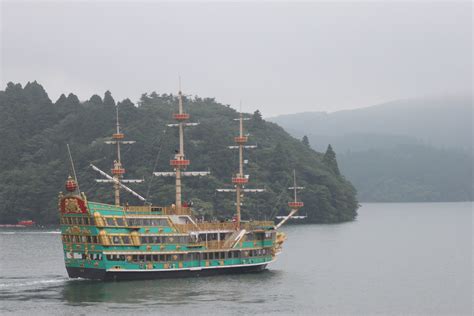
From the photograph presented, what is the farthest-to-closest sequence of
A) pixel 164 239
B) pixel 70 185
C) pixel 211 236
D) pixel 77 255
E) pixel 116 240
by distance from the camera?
pixel 211 236 → pixel 164 239 → pixel 77 255 → pixel 116 240 → pixel 70 185

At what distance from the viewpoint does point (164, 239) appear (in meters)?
71.9

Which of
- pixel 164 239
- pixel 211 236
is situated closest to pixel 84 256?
pixel 164 239

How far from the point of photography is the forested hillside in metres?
140

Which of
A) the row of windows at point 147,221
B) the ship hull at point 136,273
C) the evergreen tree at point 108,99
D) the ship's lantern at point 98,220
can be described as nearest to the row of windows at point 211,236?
the ship hull at point 136,273

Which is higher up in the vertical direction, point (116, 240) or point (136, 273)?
point (116, 240)

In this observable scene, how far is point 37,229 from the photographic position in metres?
133

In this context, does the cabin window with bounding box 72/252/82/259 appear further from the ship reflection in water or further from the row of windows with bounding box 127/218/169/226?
the row of windows with bounding box 127/218/169/226

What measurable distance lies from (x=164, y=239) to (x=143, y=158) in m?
72.8

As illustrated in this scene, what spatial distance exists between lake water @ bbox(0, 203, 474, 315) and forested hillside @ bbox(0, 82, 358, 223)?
33.5 m

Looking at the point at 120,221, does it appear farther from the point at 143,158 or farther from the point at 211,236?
the point at 143,158

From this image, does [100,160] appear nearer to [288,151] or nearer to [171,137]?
[171,137]

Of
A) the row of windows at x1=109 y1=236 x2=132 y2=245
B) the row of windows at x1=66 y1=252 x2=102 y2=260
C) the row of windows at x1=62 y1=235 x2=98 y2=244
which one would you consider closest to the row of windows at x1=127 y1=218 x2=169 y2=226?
the row of windows at x1=109 y1=236 x2=132 y2=245

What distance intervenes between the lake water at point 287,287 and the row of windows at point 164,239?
9.95 feet

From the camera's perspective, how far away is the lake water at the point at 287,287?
6122 centimetres
